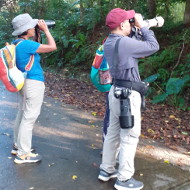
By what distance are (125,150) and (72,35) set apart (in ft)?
33.3

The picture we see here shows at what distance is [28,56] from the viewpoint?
398 centimetres

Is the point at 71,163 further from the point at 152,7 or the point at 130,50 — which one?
the point at 152,7

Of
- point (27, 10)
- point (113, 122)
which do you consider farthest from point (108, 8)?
point (113, 122)

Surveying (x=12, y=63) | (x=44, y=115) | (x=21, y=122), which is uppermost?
(x=12, y=63)

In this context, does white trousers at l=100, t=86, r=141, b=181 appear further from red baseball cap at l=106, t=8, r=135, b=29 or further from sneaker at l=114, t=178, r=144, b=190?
red baseball cap at l=106, t=8, r=135, b=29

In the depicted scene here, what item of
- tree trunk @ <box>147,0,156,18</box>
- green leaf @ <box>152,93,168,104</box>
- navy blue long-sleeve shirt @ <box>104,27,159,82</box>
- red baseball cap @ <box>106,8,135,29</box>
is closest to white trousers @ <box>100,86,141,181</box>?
navy blue long-sleeve shirt @ <box>104,27,159,82</box>

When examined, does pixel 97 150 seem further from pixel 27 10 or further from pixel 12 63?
pixel 27 10

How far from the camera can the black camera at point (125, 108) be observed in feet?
11.0

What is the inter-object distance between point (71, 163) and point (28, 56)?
1617 mm

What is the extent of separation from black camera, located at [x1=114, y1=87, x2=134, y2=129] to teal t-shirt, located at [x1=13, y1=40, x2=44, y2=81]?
1.27 m

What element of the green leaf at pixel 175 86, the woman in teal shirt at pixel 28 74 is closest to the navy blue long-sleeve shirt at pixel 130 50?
the woman in teal shirt at pixel 28 74

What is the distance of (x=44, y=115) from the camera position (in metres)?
6.53

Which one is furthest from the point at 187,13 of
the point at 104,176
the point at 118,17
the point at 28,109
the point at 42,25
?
the point at 104,176

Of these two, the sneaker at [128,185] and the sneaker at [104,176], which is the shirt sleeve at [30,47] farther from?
the sneaker at [128,185]
